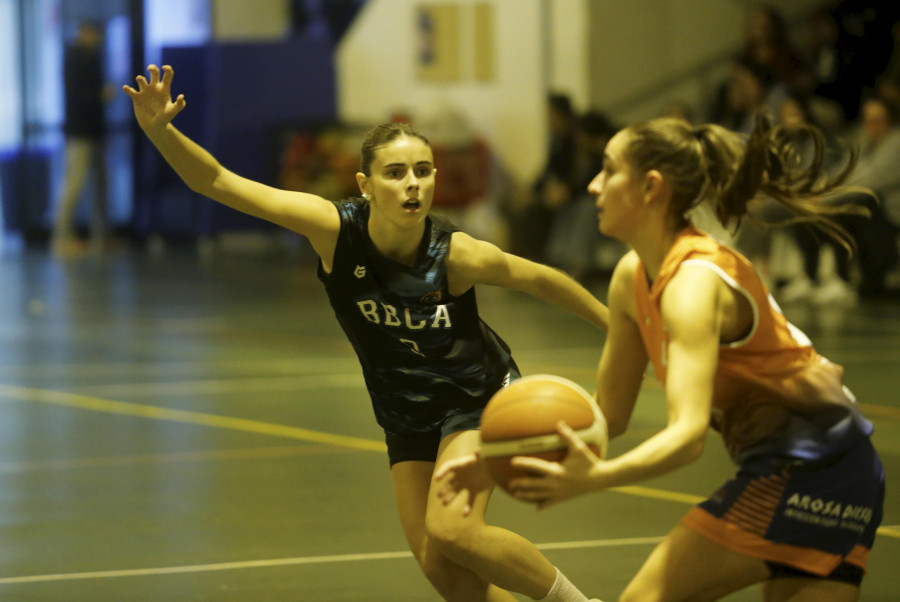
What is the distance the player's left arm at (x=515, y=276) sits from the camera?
3715 millimetres

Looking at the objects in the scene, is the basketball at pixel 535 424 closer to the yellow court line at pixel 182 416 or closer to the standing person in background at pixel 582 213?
the yellow court line at pixel 182 416

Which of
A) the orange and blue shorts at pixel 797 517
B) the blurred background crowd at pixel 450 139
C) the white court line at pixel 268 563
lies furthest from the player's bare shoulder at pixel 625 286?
the blurred background crowd at pixel 450 139

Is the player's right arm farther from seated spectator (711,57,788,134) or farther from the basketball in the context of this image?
seated spectator (711,57,788,134)

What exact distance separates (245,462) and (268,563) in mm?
1595

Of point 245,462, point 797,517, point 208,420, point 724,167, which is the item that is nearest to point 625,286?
point 724,167

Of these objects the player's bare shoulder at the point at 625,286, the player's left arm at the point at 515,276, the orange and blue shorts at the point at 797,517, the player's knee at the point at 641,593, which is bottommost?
the player's knee at the point at 641,593

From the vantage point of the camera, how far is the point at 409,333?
12.0ft

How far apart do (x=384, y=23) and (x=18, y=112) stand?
740cm

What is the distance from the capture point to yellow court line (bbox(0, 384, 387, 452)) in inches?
251

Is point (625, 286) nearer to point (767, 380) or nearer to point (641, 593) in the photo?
point (767, 380)

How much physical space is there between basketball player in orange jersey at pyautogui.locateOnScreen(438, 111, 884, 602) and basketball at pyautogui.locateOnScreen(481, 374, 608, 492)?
62mm

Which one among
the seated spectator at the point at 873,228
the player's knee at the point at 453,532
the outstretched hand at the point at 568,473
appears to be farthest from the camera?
the seated spectator at the point at 873,228

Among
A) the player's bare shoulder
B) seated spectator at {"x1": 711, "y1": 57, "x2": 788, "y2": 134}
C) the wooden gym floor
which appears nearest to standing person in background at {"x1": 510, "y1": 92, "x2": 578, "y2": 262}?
seated spectator at {"x1": 711, "y1": 57, "x2": 788, "y2": 134}

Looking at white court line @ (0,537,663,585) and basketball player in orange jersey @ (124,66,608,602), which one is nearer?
basketball player in orange jersey @ (124,66,608,602)
